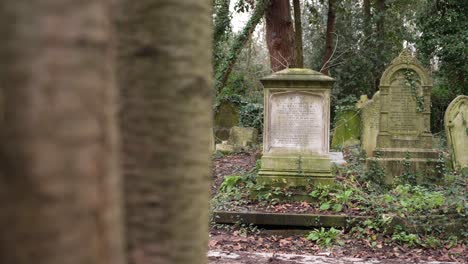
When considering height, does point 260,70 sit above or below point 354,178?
above

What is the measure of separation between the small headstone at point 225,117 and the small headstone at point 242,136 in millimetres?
1315

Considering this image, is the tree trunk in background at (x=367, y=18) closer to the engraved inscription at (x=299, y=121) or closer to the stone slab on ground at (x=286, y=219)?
the engraved inscription at (x=299, y=121)

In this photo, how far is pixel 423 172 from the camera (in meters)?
9.31

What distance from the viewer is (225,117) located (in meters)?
17.7

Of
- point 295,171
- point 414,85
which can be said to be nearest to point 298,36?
point 414,85

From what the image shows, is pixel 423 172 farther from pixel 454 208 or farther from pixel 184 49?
pixel 184 49

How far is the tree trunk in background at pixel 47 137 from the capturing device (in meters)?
0.76

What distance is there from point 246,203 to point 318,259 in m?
2.33

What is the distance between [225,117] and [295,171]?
32.6 ft

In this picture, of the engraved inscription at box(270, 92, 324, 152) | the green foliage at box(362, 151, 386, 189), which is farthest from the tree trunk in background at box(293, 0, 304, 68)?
the engraved inscription at box(270, 92, 324, 152)

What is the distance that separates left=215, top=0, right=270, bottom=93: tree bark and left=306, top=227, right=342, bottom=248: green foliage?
9069 mm

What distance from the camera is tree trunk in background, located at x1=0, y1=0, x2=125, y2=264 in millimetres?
759

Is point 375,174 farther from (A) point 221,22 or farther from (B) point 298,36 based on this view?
(B) point 298,36

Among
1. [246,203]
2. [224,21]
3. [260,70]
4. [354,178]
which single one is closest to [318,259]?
[246,203]
